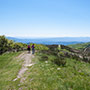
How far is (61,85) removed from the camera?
31.9 feet

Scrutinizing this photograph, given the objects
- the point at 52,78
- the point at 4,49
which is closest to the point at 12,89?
the point at 52,78

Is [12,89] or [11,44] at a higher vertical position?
[11,44]

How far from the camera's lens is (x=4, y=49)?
39438 mm

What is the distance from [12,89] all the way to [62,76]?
6029 millimetres

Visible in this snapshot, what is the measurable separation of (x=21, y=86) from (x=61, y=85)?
4.32 metres

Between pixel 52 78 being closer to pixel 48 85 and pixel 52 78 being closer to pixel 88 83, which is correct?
pixel 48 85

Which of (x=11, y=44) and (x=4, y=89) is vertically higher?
(x=11, y=44)

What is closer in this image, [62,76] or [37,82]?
[37,82]

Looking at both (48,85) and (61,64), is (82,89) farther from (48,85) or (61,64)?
(61,64)

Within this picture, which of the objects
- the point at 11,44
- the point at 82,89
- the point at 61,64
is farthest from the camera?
the point at 11,44

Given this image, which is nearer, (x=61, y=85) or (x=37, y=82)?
(x=61, y=85)

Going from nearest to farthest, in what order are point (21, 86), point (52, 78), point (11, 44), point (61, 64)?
point (21, 86) < point (52, 78) < point (61, 64) < point (11, 44)

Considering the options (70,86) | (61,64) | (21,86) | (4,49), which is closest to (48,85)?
(70,86)

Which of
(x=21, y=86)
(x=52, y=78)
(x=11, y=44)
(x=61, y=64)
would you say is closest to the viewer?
(x=21, y=86)
